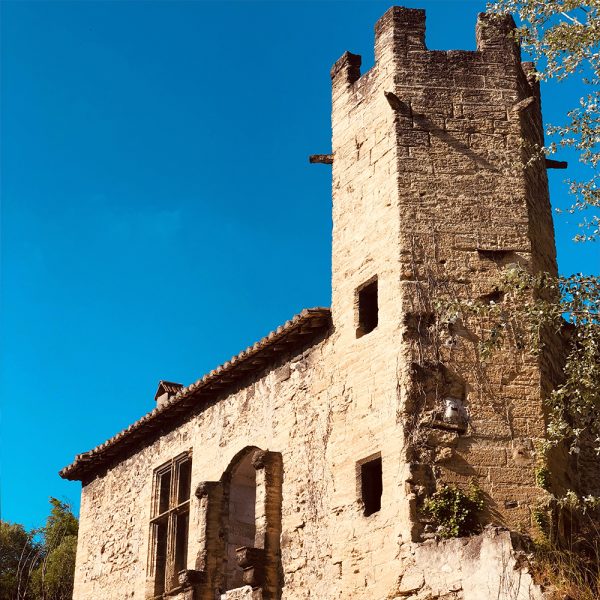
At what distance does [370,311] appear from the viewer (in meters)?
13.5

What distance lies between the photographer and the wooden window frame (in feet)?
52.5

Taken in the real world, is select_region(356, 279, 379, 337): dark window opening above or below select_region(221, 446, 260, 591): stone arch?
above

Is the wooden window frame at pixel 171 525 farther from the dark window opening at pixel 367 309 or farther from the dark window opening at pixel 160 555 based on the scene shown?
the dark window opening at pixel 367 309

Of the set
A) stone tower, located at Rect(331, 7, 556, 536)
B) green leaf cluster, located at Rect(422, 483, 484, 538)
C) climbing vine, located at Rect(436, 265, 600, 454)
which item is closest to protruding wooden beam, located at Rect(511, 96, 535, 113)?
stone tower, located at Rect(331, 7, 556, 536)

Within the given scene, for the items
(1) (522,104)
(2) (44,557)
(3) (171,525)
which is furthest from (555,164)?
(2) (44,557)

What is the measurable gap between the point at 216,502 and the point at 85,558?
465cm

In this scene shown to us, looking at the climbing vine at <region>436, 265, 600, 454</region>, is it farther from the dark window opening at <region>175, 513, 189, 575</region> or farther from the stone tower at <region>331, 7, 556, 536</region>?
the dark window opening at <region>175, 513, 189, 575</region>

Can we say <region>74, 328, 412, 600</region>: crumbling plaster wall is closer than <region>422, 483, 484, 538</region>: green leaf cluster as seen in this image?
No

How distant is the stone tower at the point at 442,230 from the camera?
11.9 meters

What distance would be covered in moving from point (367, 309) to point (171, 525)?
5174 millimetres

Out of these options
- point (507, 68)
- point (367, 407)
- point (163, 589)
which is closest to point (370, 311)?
point (367, 407)

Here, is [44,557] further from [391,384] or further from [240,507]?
[391,384]

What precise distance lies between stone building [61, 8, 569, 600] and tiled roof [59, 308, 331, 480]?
0.14ft

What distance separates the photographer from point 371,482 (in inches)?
496
